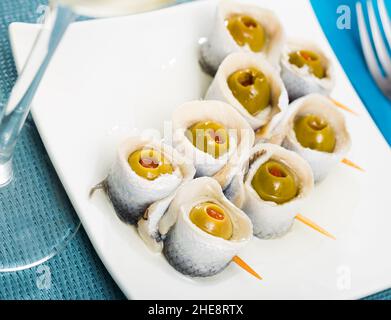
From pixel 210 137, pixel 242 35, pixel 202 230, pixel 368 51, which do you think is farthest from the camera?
pixel 368 51

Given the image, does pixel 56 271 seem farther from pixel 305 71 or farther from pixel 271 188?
pixel 305 71

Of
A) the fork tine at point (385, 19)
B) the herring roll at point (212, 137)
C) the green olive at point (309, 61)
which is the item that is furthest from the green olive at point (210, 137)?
the fork tine at point (385, 19)

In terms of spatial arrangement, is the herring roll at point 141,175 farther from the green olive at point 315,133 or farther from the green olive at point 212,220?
the green olive at point 315,133

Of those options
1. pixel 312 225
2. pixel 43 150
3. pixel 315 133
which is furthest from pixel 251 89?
pixel 43 150

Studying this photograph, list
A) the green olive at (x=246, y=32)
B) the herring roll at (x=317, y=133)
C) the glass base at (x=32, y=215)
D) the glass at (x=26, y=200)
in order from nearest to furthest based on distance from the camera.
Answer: the glass at (x=26, y=200) < the glass base at (x=32, y=215) < the herring roll at (x=317, y=133) < the green olive at (x=246, y=32)
